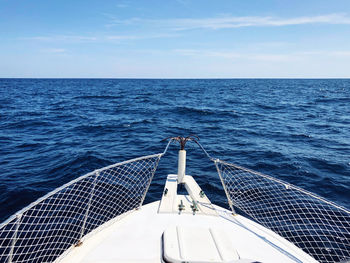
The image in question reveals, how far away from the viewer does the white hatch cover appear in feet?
9.10

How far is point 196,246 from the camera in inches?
117

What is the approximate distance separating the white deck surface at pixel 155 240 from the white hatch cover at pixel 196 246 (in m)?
0.18

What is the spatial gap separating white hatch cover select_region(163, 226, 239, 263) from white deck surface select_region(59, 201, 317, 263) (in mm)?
183

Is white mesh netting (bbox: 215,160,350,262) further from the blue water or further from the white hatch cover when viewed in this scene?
the blue water

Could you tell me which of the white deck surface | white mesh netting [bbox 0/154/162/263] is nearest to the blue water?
white mesh netting [bbox 0/154/162/263]

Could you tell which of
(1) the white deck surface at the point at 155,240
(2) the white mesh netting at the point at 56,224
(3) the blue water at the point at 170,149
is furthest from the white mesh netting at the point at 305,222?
(2) the white mesh netting at the point at 56,224

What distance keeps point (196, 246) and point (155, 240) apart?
0.78m

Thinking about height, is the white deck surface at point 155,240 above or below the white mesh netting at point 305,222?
above

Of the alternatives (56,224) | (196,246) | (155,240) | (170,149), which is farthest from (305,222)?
(170,149)

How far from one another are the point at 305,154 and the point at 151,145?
30.3 feet

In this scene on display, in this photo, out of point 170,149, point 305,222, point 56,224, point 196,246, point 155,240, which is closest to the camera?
point 196,246

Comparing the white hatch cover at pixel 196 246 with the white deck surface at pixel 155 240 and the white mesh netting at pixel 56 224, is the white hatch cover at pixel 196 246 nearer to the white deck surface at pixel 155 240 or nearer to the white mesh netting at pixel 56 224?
the white deck surface at pixel 155 240

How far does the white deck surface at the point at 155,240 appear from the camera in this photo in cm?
312

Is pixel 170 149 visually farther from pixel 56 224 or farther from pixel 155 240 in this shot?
pixel 155 240
